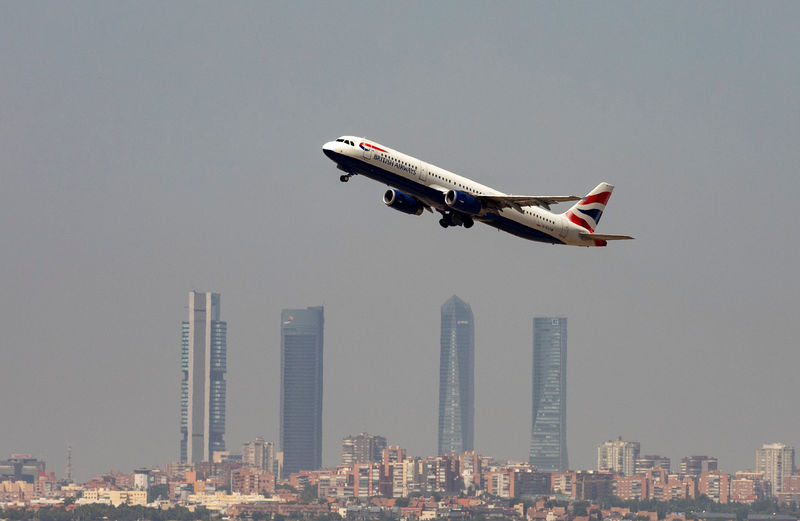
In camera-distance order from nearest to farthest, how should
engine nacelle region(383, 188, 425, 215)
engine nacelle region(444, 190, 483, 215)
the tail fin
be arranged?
engine nacelle region(444, 190, 483, 215), engine nacelle region(383, 188, 425, 215), the tail fin

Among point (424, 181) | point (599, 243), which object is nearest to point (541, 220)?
point (599, 243)

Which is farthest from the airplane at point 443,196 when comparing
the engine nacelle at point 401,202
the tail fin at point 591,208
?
the tail fin at point 591,208

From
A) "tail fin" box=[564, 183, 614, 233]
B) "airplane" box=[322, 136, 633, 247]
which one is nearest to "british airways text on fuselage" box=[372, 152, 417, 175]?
"airplane" box=[322, 136, 633, 247]

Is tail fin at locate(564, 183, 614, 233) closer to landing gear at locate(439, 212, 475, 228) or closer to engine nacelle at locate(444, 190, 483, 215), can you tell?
landing gear at locate(439, 212, 475, 228)

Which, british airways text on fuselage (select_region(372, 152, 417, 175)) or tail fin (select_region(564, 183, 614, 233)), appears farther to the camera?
tail fin (select_region(564, 183, 614, 233))

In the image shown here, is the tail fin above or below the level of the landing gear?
above
